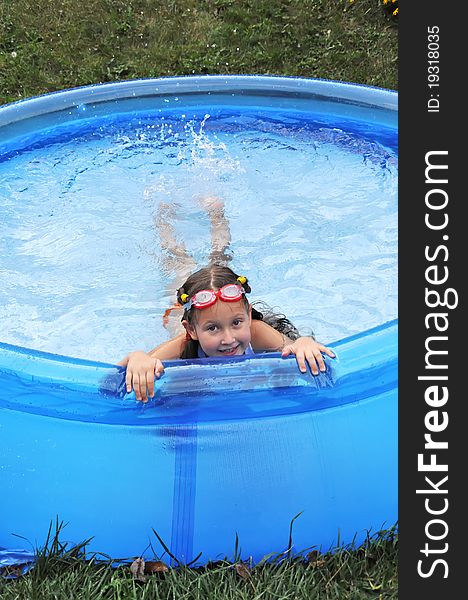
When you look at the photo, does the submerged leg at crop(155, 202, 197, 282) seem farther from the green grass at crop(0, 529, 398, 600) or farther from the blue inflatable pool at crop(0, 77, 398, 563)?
the green grass at crop(0, 529, 398, 600)

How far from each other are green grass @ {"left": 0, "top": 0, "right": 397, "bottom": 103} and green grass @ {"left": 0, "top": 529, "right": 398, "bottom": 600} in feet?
14.6

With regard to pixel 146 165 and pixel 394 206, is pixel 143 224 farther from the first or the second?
pixel 394 206

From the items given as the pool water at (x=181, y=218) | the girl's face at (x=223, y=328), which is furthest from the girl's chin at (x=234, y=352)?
the pool water at (x=181, y=218)

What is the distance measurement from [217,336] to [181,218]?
1.91 m

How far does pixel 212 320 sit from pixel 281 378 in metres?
0.53

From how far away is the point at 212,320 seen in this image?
2854 millimetres

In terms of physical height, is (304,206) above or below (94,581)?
above

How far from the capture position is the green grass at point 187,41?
625 centimetres

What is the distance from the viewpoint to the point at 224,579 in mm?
2303

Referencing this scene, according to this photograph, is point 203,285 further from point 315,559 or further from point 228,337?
point 315,559

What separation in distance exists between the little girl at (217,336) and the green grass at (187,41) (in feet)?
11.8

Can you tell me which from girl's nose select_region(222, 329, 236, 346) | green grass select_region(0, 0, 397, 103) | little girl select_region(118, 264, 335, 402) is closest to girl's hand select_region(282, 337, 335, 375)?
little girl select_region(118, 264, 335, 402)

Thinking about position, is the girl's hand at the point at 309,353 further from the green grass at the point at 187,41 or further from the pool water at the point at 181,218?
the green grass at the point at 187,41

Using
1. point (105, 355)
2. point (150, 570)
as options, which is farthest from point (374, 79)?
point (150, 570)
